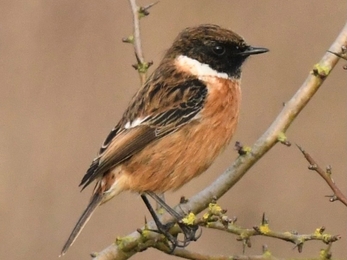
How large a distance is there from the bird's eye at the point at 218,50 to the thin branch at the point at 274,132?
49.3 inches

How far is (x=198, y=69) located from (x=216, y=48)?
17cm

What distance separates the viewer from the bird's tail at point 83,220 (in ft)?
15.5

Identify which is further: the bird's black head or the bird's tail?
the bird's black head

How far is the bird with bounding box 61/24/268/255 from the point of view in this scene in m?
4.95

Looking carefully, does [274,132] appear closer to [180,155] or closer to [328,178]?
[328,178]

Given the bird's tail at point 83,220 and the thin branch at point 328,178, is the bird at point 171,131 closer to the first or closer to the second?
the bird's tail at point 83,220

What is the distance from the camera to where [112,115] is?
7.73 meters

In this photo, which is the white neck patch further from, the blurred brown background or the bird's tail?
the blurred brown background

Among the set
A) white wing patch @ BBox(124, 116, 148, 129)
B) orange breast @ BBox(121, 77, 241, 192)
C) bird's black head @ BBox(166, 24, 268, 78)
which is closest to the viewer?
orange breast @ BBox(121, 77, 241, 192)

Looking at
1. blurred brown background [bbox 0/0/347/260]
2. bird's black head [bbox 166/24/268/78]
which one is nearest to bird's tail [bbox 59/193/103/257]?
bird's black head [bbox 166/24/268/78]

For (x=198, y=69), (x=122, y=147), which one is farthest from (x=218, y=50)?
(x=122, y=147)

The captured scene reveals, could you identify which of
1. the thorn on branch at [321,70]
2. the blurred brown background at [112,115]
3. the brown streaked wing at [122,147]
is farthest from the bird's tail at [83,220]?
the blurred brown background at [112,115]

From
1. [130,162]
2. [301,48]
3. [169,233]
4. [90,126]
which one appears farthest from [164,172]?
[301,48]

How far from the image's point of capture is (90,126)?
24.6 feet
